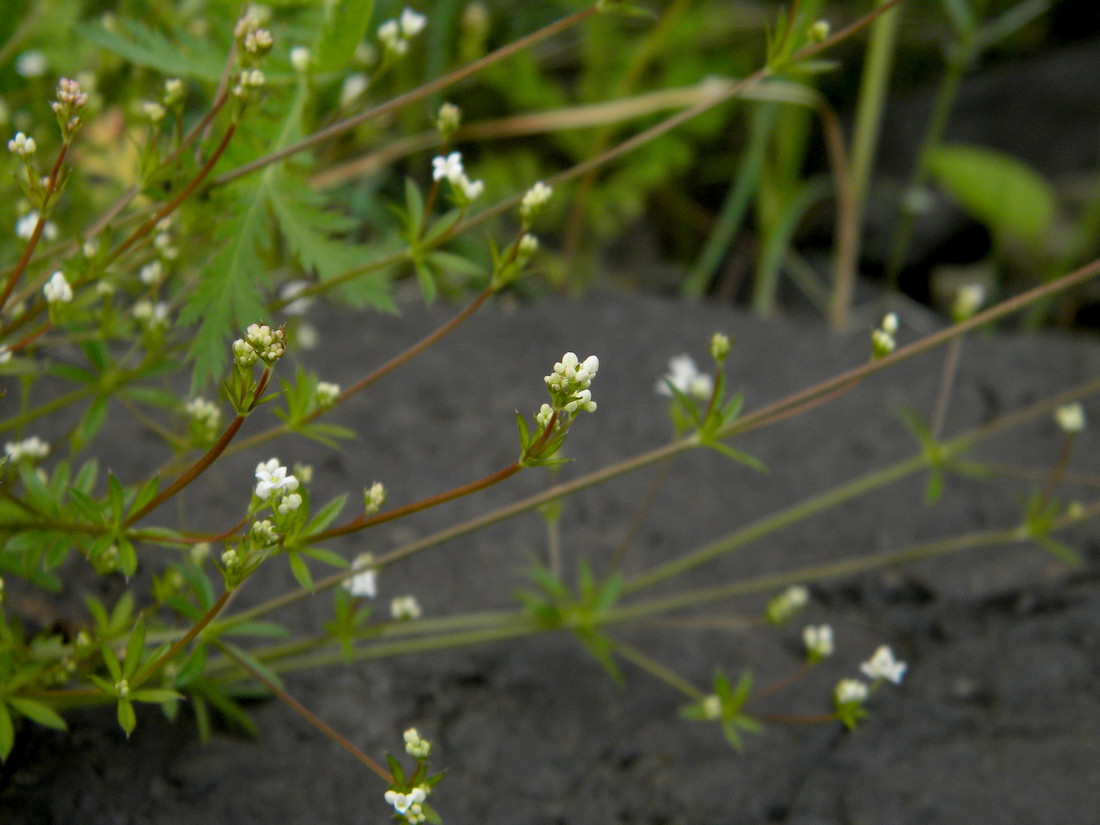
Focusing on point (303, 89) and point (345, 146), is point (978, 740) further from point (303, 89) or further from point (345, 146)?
point (345, 146)

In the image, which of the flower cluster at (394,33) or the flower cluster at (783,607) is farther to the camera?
the flower cluster at (783,607)

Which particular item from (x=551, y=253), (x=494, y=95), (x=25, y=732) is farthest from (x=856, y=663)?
(x=494, y=95)

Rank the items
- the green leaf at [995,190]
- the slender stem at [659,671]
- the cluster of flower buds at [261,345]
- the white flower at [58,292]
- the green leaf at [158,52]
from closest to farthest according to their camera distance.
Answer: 1. the cluster of flower buds at [261,345]
2. the white flower at [58,292]
3. the green leaf at [158,52]
4. the slender stem at [659,671]
5. the green leaf at [995,190]

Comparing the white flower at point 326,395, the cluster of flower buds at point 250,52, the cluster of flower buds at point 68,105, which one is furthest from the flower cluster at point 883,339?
the cluster of flower buds at point 68,105

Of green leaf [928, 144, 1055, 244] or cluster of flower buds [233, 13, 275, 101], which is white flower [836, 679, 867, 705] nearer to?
cluster of flower buds [233, 13, 275, 101]

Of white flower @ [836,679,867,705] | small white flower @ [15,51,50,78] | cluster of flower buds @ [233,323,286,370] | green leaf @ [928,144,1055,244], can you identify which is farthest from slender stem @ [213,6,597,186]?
green leaf @ [928,144,1055,244]

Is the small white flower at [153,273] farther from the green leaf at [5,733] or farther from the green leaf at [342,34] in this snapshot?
the green leaf at [5,733]
